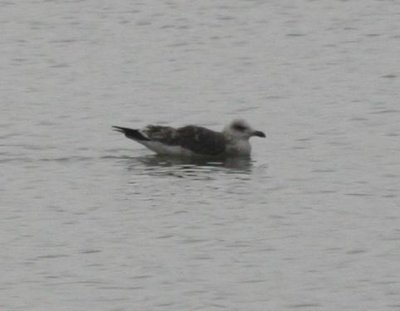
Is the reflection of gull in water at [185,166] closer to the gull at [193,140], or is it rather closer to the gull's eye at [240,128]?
the gull at [193,140]

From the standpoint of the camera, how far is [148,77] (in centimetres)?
3375

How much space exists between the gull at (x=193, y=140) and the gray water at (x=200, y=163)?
0.82ft

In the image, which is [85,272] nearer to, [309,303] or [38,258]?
[38,258]

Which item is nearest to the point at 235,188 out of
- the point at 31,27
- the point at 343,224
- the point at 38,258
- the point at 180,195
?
the point at 180,195

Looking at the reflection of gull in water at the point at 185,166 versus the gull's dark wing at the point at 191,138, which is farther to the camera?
the gull's dark wing at the point at 191,138

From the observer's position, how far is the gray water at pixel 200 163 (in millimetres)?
20750

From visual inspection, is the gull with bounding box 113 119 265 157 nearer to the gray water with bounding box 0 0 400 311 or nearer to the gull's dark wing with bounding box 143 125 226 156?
the gull's dark wing with bounding box 143 125 226 156

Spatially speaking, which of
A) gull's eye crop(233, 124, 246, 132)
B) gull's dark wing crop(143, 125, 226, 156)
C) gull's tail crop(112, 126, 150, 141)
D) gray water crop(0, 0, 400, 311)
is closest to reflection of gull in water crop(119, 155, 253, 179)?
gray water crop(0, 0, 400, 311)

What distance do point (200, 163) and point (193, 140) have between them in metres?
0.37

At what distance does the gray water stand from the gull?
251 mm

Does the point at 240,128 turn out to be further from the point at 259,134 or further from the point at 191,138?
the point at 191,138

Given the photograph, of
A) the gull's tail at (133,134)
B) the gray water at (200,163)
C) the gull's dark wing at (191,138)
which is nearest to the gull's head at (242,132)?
the gull's dark wing at (191,138)

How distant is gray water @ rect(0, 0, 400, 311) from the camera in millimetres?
20750

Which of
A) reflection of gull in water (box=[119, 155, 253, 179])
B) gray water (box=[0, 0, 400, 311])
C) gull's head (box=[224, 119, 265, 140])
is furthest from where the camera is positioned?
gull's head (box=[224, 119, 265, 140])
